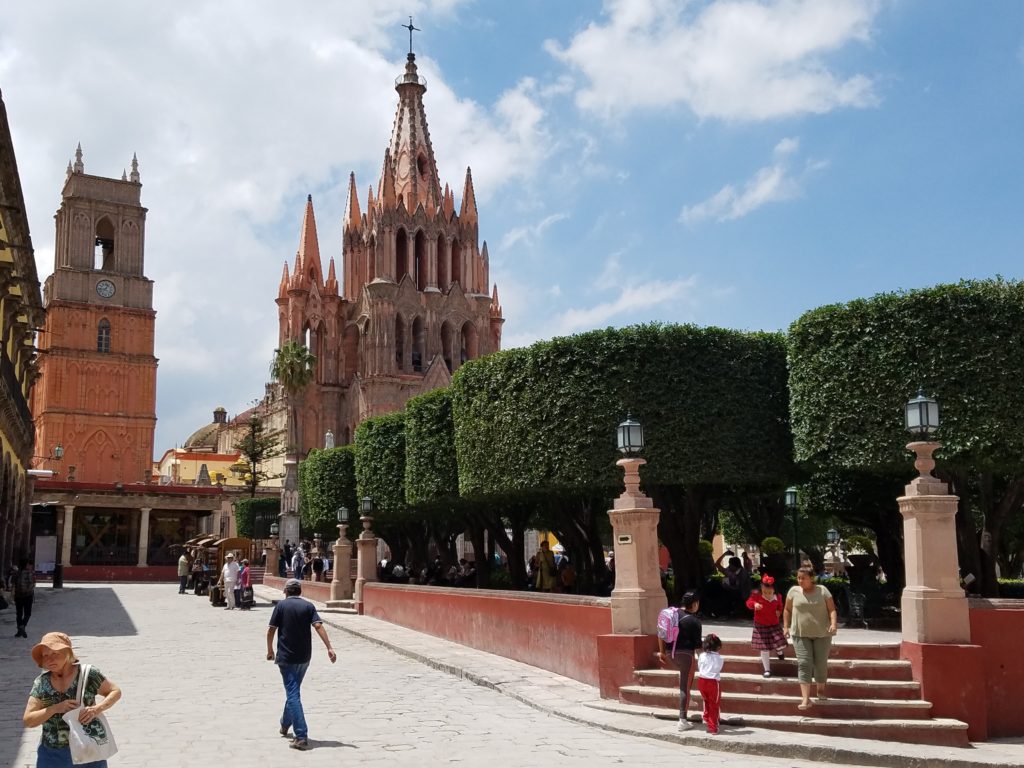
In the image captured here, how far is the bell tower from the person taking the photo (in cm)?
7012

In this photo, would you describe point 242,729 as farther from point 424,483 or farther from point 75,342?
point 75,342

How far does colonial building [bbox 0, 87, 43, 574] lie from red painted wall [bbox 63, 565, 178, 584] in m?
14.2

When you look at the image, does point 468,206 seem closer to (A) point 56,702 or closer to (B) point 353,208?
(B) point 353,208

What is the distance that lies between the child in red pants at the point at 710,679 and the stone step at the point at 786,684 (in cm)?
120

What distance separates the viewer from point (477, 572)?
31.5 m

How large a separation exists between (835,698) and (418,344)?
201 feet

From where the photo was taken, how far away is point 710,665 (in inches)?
416

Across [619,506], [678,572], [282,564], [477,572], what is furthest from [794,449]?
[282,564]

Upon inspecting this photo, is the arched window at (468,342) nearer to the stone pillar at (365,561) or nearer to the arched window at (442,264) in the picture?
the arched window at (442,264)

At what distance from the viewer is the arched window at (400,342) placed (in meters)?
69.0

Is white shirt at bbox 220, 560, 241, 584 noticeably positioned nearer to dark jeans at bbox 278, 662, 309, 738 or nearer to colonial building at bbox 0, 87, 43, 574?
colonial building at bbox 0, 87, 43, 574

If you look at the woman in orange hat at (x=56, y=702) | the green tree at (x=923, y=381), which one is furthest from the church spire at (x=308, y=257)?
the woman in orange hat at (x=56, y=702)

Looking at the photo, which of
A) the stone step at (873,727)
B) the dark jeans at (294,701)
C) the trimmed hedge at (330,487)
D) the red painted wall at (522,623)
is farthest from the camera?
the trimmed hedge at (330,487)

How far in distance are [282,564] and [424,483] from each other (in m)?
24.6
